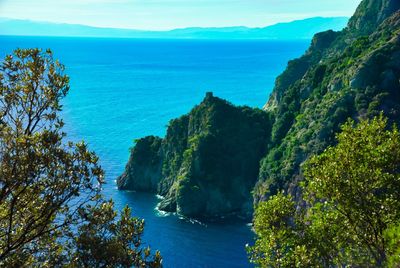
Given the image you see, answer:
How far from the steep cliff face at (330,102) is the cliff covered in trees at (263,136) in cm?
19

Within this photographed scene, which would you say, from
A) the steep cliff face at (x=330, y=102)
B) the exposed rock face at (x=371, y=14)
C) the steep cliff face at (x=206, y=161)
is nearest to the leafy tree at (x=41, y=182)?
the steep cliff face at (x=330, y=102)

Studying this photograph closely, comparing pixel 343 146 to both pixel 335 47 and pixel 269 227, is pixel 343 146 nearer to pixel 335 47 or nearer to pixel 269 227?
pixel 269 227

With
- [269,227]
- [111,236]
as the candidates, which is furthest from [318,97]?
[111,236]

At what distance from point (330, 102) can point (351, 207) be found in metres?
72.2

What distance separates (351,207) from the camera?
23.3 meters

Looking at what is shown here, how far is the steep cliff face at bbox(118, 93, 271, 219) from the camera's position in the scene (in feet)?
347

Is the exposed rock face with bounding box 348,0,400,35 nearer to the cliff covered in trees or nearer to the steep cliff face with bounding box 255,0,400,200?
the cliff covered in trees

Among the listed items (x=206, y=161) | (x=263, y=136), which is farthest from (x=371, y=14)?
(x=206, y=161)

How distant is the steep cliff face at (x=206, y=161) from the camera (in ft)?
347

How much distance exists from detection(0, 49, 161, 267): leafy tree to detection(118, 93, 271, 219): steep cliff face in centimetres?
8606

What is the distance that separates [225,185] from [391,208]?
85.9 meters

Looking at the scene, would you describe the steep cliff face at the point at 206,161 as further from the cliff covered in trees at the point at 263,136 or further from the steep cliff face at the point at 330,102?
the steep cliff face at the point at 330,102

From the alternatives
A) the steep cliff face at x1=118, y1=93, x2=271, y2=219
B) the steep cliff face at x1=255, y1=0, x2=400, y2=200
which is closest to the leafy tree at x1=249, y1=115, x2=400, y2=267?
the steep cliff face at x1=255, y1=0, x2=400, y2=200

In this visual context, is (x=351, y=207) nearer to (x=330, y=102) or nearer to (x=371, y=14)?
(x=330, y=102)
